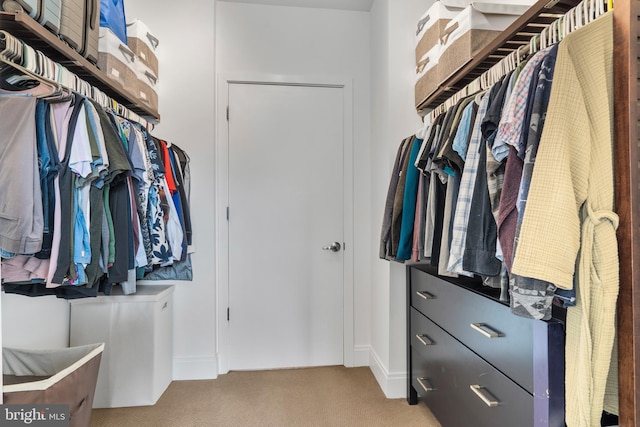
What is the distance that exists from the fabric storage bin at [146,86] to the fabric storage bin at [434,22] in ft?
5.42

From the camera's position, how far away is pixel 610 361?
849 millimetres

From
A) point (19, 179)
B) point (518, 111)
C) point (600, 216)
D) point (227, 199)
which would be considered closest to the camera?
point (600, 216)

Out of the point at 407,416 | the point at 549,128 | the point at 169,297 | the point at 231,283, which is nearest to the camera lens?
the point at 549,128

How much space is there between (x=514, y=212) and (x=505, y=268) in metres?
0.19

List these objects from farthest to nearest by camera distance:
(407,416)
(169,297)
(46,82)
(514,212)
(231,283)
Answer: (231,283) → (169,297) → (407,416) → (46,82) → (514,212)

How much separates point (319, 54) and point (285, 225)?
128 centimetres

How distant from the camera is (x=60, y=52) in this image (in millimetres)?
1388

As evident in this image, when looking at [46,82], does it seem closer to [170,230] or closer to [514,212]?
[170,230]

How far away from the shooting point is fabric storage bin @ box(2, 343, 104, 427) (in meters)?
1.16

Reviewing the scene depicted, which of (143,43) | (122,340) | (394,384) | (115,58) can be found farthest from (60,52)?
(394,384)

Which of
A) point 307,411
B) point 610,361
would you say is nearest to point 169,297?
point 307,411

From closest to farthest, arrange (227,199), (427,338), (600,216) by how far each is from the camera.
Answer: (600,216)
(427,338)
(227,199)

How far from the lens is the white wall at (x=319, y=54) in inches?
96.7

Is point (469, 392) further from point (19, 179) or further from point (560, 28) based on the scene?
point (19, 179)
